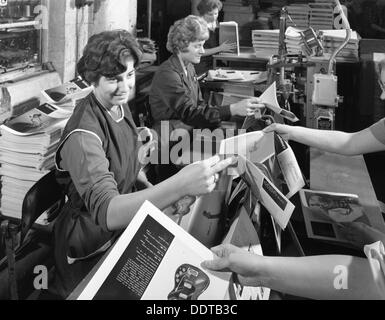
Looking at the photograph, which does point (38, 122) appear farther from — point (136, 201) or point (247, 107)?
point (247, 107)

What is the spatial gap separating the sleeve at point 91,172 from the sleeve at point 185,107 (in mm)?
1470

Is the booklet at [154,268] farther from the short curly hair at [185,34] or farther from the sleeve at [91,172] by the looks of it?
the short curly hair at [185,34]

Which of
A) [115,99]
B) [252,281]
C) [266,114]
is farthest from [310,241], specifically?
[266,114]

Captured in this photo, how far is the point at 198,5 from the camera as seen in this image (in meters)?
4.74

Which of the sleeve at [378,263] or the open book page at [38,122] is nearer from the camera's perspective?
the sleeve at [378,263]

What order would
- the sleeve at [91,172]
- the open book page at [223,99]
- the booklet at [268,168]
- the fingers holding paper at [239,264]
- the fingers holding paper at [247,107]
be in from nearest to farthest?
the fingers holding paper at [239,264] < the booklet at [268,168] < the sleeve at [91,172] < the fingers holding paper at [247,107] < the open book page at [223,99]

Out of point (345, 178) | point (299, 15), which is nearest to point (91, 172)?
point (345, 178)

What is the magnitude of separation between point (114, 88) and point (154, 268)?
0.86 meters

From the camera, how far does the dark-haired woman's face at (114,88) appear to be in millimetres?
1735

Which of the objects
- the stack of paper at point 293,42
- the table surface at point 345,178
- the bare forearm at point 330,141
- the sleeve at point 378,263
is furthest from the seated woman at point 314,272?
the stack of paper at point 293,42

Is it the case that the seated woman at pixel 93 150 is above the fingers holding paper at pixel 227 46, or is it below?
below

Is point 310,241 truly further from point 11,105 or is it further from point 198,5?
point 198,5

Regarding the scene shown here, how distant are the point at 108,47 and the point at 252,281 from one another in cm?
103

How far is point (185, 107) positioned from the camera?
9.81ft
